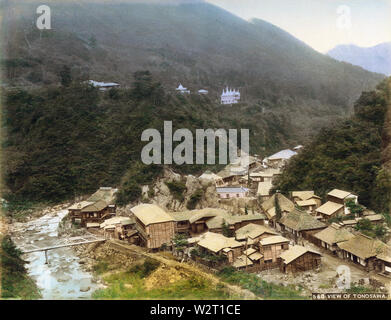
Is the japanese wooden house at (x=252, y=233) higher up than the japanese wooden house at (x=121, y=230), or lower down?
higher up

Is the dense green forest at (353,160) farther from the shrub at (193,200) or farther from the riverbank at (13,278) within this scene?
the riverbank at (13,278)

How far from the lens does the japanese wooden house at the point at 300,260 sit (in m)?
10.9

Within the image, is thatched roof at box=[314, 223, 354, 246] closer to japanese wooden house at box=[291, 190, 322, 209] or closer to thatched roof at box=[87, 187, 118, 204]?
japanese wooden house at box=[291, 190, 322, 209]

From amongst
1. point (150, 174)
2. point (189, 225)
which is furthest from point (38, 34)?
point (189, 225)

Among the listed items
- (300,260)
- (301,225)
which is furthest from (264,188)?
(300,260)

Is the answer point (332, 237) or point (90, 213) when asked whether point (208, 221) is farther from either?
point (90, 213)

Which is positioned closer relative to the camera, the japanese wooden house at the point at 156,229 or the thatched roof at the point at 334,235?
the thatched roof at the point at 334,235

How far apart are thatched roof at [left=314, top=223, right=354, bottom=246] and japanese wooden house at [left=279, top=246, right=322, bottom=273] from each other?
1.50 metres

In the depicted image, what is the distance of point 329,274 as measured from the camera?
420 inches

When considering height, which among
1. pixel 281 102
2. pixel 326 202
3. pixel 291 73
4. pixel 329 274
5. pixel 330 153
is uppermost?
pixel 291 73

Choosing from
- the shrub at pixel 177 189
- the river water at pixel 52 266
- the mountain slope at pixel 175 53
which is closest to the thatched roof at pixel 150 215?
the river water at pixel 52 266

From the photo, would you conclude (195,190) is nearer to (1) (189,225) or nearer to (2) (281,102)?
(1) (189,225)

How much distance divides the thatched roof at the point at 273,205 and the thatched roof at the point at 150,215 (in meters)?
5.51
